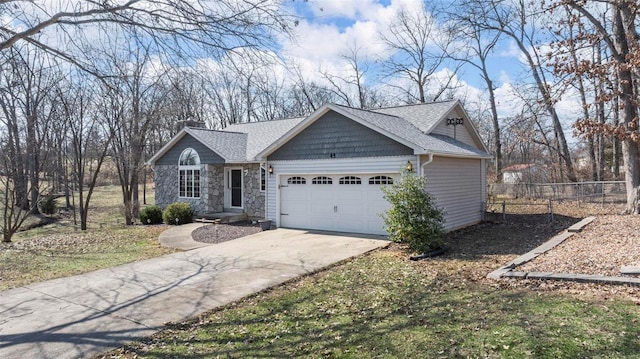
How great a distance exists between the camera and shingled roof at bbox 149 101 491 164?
12290 mm

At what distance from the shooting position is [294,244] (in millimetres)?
11297

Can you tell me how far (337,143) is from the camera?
13102mm

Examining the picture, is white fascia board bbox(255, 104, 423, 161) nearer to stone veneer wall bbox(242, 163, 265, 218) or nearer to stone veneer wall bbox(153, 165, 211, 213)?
stone veneer wall bbox(242, 163, 265, 218)

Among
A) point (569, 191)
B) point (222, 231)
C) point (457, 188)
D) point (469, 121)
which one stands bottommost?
point (222, 231)

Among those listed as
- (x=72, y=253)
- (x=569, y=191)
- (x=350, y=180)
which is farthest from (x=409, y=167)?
Answer: (x=569, y=191)

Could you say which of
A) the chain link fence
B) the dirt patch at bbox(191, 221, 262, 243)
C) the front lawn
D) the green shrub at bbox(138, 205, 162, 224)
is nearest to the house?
the dirt patch at bbox(191, 221, 262, 243)

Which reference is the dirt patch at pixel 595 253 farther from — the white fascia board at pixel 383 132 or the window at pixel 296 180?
the window at pixel 296 180

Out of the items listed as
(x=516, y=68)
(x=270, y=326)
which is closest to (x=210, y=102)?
(x=516, y=68)

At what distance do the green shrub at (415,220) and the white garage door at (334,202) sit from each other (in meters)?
2.03

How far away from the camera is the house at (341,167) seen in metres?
12.3

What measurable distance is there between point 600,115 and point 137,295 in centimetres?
2811

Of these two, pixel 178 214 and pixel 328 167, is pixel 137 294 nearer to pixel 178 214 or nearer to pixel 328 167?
pixel 328 167

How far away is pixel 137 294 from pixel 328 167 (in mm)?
7597

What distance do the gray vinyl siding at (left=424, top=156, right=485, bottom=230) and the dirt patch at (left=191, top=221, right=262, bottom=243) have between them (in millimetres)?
6076
